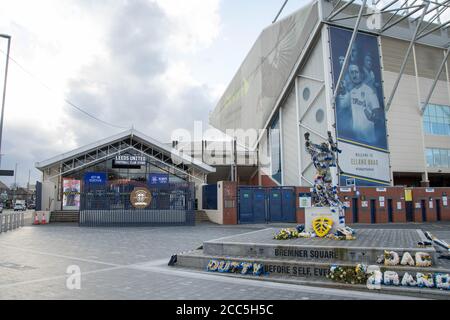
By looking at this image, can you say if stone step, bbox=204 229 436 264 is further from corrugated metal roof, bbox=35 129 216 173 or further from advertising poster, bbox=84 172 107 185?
advertising poster, bbox=84 172 107 185

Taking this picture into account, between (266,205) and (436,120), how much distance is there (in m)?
22.2

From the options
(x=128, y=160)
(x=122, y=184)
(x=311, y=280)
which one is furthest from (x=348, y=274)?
(x=128, y=160)

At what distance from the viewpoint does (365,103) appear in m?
30.5

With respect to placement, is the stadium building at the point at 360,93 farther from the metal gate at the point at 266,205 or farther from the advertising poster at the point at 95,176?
the advertising poster at the point at 95,176

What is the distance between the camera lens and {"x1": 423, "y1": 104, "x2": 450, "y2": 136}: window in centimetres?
3443

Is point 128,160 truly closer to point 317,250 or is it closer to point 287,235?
point 287,235

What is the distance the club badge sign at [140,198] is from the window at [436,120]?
27.7 metres

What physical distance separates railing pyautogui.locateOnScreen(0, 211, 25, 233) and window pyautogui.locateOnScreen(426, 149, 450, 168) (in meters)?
35.0

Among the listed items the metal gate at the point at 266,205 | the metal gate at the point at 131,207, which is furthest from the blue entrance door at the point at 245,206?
the metal gate at the point at 131,207

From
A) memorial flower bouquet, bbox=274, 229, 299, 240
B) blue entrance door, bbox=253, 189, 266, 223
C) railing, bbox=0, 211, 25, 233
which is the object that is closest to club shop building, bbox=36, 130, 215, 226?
railing, bbox=0, 211, 25, 233

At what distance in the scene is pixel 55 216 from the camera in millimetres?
26938
